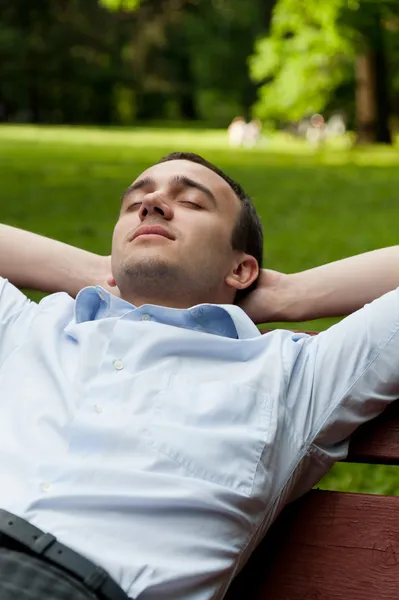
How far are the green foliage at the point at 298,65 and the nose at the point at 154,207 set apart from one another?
2547 centimetres

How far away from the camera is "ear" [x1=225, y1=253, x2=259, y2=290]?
2832mm

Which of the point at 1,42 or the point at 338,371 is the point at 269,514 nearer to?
the point at 338,371

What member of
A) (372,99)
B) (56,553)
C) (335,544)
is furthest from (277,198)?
(372,99)

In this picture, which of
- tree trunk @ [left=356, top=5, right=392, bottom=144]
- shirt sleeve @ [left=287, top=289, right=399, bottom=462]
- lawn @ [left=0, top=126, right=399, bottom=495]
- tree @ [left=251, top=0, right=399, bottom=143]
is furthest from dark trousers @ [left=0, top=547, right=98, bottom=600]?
tree trunk @ [left=356, top=5, right=392, bottom=144]

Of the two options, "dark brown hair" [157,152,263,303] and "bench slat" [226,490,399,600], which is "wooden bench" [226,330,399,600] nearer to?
"bench slat" [226,490,399,600]

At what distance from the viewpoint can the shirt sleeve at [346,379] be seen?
247 centimetres

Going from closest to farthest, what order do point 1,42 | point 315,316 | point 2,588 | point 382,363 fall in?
point 2,588 → point 382,363 → point 315,316 → point 1,42

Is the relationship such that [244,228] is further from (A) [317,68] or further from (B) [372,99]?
(A) [317,68]

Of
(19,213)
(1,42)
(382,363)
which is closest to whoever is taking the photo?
(382,363)

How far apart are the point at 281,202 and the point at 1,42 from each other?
38.6 meters

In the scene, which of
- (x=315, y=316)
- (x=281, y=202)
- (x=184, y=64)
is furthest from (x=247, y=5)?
(x=315, y=316)

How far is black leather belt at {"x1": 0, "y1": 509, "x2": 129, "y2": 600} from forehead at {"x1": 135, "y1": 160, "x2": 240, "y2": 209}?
41.9 inches

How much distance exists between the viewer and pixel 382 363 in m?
2.47

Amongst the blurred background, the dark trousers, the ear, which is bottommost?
the blurred background
